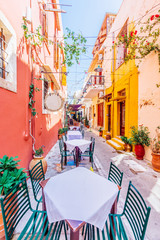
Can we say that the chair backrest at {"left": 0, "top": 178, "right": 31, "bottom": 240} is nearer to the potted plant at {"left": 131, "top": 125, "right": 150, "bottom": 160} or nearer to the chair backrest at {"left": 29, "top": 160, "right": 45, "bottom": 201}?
the chair backrest at {"left": 29, "top": 160, "right": 45, "bottom": 201}

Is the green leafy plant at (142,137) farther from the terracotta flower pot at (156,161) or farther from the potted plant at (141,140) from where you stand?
the terracotta flower pot at (156,161)

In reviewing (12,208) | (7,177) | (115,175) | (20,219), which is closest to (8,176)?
(7,177)

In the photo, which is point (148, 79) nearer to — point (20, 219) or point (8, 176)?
Result: point (8, 176)

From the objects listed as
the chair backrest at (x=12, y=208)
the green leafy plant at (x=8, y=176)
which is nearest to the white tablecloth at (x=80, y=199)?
the chair backrest at (x=12, y=208)

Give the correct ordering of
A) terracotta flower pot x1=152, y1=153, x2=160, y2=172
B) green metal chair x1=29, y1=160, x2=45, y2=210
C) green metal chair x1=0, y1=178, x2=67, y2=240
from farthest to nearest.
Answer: terracotta flower pot x1=152, y1=153, x2=160, y2=172, green metal chair x1=29, y1=160, x2=45, y2=210, green metal chair x1=0, y1=178, x2=67, y2=240

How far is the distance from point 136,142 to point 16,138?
4.89 m

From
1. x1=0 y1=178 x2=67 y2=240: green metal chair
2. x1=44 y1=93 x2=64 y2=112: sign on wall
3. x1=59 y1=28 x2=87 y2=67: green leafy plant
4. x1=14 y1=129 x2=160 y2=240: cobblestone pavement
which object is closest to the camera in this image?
x1=0 y1=178 x2=67 y2=240: green metal chair

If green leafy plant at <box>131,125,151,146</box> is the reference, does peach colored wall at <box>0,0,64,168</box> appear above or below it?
above

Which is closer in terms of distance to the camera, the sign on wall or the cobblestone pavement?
the cobblestone pavement

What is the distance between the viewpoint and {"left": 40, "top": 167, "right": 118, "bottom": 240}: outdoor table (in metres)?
1.34

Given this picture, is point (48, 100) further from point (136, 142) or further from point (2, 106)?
point (136, 142)

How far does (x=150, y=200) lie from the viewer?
2840mm

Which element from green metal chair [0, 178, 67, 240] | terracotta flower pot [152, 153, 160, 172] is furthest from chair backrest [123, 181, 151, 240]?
terracotta flower pot [152, 153, 160, 172]

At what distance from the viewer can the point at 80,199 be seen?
4.98 feet
